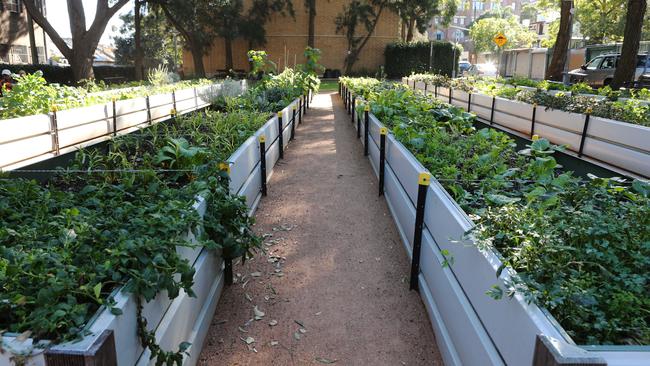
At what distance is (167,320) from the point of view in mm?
2621

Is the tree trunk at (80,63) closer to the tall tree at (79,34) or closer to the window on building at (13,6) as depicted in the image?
the tall tree at (79,34)

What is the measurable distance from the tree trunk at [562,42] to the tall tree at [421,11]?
21.8m

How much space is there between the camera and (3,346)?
1672mm

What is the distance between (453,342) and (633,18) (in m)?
14.1

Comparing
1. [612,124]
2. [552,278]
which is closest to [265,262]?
[552,278]

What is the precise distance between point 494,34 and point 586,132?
242 ft

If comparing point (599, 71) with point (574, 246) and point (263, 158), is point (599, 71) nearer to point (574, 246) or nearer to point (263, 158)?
point (263, 158)

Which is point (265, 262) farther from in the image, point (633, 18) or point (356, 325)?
point (633, 18)

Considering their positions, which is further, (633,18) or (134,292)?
Result: (633,18)

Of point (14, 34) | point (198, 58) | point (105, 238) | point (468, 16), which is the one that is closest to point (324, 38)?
point (198, 58)

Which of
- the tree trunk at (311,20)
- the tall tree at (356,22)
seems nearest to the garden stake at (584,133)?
the tree trunk at (311,20)

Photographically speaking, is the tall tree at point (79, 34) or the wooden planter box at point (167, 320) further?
the tall tree at point (79, 34)

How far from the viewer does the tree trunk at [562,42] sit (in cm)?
1728

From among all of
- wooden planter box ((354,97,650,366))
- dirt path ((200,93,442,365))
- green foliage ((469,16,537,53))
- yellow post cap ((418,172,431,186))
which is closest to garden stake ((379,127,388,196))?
dirt path ((200,93,442,365))
